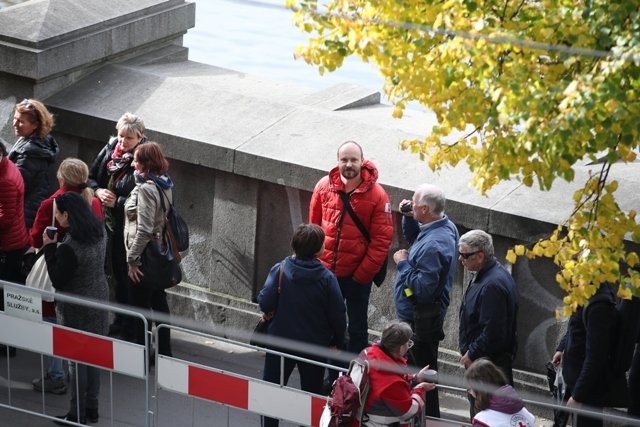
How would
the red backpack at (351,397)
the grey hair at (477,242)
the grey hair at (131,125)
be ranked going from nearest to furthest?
1. the red backpack at (351,397)
2. the grey hair at (477,242)
3. the grey hair at (131,125)

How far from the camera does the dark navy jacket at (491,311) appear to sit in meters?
8.08

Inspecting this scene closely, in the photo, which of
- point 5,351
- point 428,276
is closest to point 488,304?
point 428,276

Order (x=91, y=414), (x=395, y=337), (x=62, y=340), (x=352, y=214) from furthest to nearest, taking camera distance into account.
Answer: (x=352, y=214) < (x=91, y=414) < (x=62, y=340) < (x=395, y=337)

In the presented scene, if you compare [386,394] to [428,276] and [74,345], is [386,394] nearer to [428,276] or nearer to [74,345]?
[428,276]

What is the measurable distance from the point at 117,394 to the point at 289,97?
9.26 feet

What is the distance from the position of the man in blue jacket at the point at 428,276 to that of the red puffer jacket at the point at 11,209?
2.67 m

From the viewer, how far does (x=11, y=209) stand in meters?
9.31

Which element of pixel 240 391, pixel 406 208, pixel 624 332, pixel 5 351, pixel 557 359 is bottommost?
pixel 5 351

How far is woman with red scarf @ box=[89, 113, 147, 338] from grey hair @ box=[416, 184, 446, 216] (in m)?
2.16

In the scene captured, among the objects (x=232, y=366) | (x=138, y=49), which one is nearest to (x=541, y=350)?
(x=232, y=366)

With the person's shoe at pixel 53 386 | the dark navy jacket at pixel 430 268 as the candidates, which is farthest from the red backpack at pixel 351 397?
the person's shoe at pixel 53 386

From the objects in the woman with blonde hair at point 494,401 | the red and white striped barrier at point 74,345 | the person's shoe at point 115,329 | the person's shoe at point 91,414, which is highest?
the woman with blonde hair at point 494,401

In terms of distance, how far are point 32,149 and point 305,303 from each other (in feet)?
8.84

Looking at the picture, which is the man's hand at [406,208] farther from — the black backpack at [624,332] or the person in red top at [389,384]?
the person in red top at [389,384]
